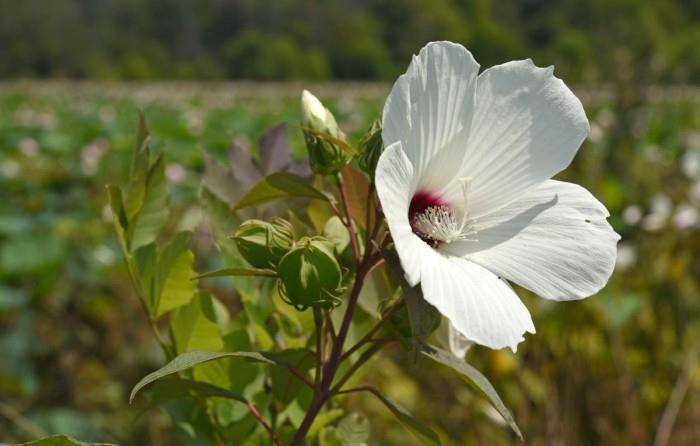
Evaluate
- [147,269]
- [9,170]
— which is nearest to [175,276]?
[147,269]

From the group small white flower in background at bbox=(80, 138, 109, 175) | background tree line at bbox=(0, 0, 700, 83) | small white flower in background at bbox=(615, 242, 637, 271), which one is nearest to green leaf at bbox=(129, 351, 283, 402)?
small white flower in background at bbox=(615, 242, 637, 271)

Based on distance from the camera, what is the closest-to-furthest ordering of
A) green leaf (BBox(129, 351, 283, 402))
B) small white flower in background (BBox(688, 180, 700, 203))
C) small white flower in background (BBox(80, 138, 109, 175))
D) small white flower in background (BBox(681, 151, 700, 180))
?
green leaf (BBox(129, 351, 283, 402))
small white flower in background (BBox(688, 180, 700, 203))
small white flower in background (BBox(681, 151, 700, 180))
small white flower in background (BBox(80, 138, 109, 175))

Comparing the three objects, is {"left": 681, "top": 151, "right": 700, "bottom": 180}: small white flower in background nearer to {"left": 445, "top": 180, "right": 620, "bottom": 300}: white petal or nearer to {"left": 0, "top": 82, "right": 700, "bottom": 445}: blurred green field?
{"left": 0, "top": 82, "right": 700, "bottom": 445}: blurred green field

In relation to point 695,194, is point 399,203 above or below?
above

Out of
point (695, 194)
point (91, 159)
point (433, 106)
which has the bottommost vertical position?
point (91, 159)

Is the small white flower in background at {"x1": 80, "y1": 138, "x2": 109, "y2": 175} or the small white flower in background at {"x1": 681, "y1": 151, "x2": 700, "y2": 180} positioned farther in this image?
the small white flower in background at {"x1": 80, "y1": 138, "x2": 109, "y2": 175}

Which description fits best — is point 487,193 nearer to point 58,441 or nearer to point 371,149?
point 371,149
